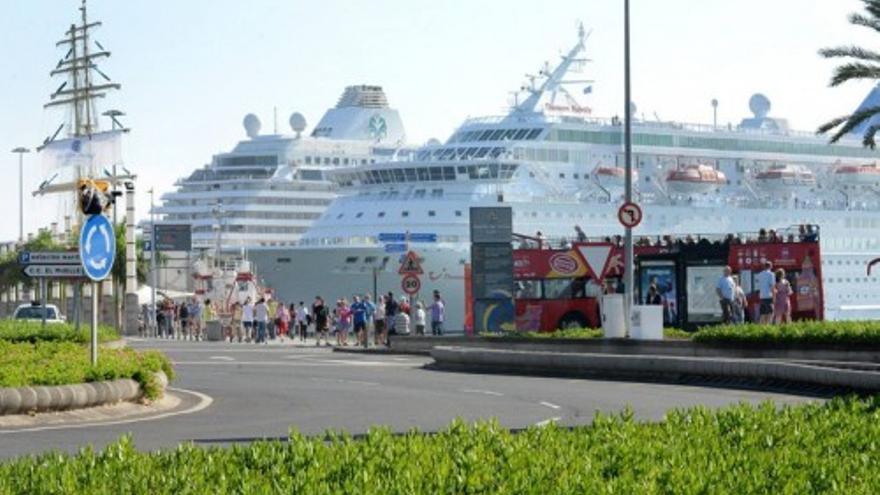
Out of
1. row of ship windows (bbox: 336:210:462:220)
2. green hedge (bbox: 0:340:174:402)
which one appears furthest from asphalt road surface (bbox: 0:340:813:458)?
row of ship windows (bbox: 336:210:462:220)

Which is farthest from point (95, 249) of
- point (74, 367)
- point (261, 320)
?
point (261, 320)

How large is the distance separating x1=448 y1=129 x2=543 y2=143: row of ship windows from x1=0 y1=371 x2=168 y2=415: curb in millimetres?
65035

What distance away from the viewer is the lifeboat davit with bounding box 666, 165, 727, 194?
8306 cm

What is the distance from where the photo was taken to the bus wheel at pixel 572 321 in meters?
46.3

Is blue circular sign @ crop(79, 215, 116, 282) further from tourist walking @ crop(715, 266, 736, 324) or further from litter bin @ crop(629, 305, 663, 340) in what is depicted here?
tourist walking @ crop(715, 266, 736, 324)

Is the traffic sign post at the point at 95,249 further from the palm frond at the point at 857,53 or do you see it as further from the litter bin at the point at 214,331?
the litter bin at the point at 214,331

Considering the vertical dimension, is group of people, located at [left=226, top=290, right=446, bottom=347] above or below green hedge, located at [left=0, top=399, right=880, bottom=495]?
above

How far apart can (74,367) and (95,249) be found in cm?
128

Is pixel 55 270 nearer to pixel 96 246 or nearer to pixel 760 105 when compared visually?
pixel 96 246

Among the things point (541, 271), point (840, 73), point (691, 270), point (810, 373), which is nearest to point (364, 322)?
point (541, 271)

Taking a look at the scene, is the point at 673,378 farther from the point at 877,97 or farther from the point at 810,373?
the point at 877,97

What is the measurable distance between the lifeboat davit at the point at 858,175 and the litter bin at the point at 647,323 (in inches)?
2420

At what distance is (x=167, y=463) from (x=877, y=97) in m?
96.2

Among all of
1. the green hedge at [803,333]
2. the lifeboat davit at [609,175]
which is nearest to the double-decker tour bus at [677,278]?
the green hedge at [803,333]
